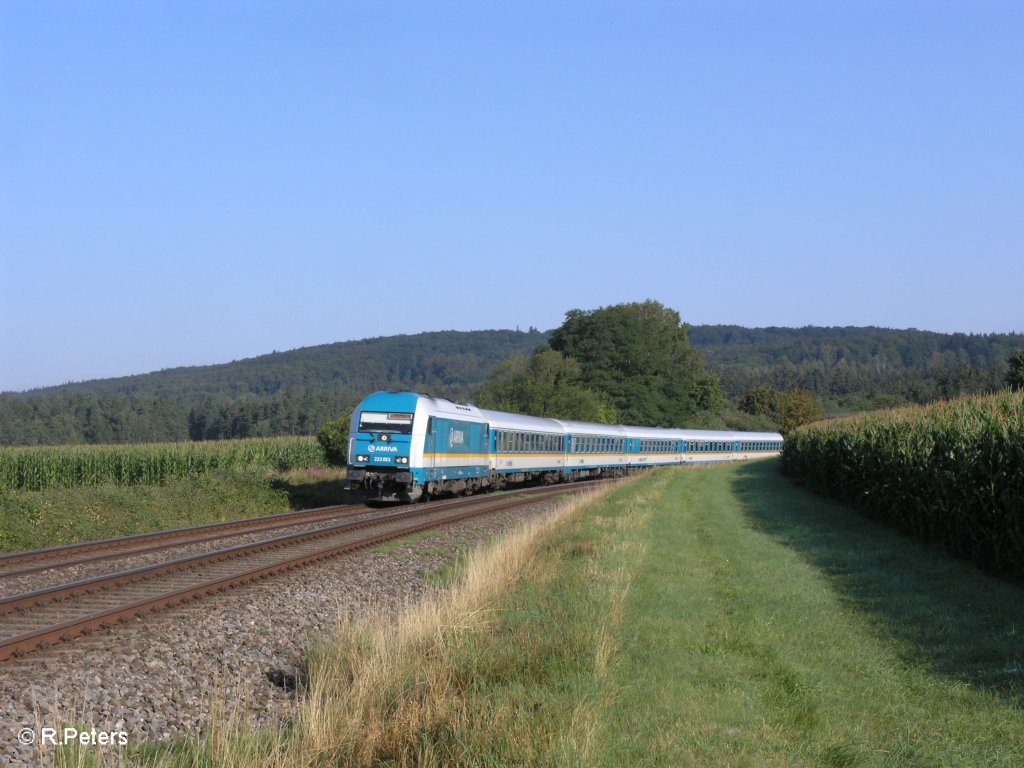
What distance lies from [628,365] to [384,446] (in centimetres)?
6970

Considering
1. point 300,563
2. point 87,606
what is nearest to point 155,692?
point 87,606

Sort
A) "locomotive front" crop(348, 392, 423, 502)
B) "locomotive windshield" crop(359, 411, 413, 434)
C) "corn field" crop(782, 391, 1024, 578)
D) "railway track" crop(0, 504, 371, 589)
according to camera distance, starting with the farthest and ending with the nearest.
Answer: "locomotive windshield" crop(359, 411, 413, 434), "locomotive front" crop(348, 392, 423, 502), "railway track" crop(0, 504, 371, 589), "corn field" crop(782, 391, 1024, 578)

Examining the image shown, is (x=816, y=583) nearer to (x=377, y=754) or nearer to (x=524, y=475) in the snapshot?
(x=377, y=754)

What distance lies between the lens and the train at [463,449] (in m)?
27.4

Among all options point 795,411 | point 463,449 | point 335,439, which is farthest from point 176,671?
point 795,411

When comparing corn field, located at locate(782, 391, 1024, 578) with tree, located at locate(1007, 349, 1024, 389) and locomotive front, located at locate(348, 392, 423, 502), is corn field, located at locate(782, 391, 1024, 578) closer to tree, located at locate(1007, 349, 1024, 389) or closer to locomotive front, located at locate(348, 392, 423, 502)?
locomotive front, located at locate(348, 392, 423, 502)

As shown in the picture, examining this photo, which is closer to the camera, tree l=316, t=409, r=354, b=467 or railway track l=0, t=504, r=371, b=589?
railway track l=0, t=504, r=371, b=589

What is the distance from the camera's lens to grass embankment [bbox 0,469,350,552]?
2077 cm

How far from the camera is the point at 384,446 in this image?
2731 centimetres

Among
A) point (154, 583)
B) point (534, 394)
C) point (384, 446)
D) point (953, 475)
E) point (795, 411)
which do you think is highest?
point (795, 411)

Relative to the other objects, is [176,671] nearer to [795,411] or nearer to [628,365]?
[628,365]

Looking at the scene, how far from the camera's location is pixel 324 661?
27.4 ft

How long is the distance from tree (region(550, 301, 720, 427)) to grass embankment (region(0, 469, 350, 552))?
6065 cm

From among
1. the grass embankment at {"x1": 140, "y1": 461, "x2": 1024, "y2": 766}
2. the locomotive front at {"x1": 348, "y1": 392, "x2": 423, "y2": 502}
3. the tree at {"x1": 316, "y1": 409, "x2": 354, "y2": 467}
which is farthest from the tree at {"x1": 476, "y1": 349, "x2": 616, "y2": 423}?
the grass embankment at {"x1": 140, "y1": 461, "x2": 1024, "y2": 766}
